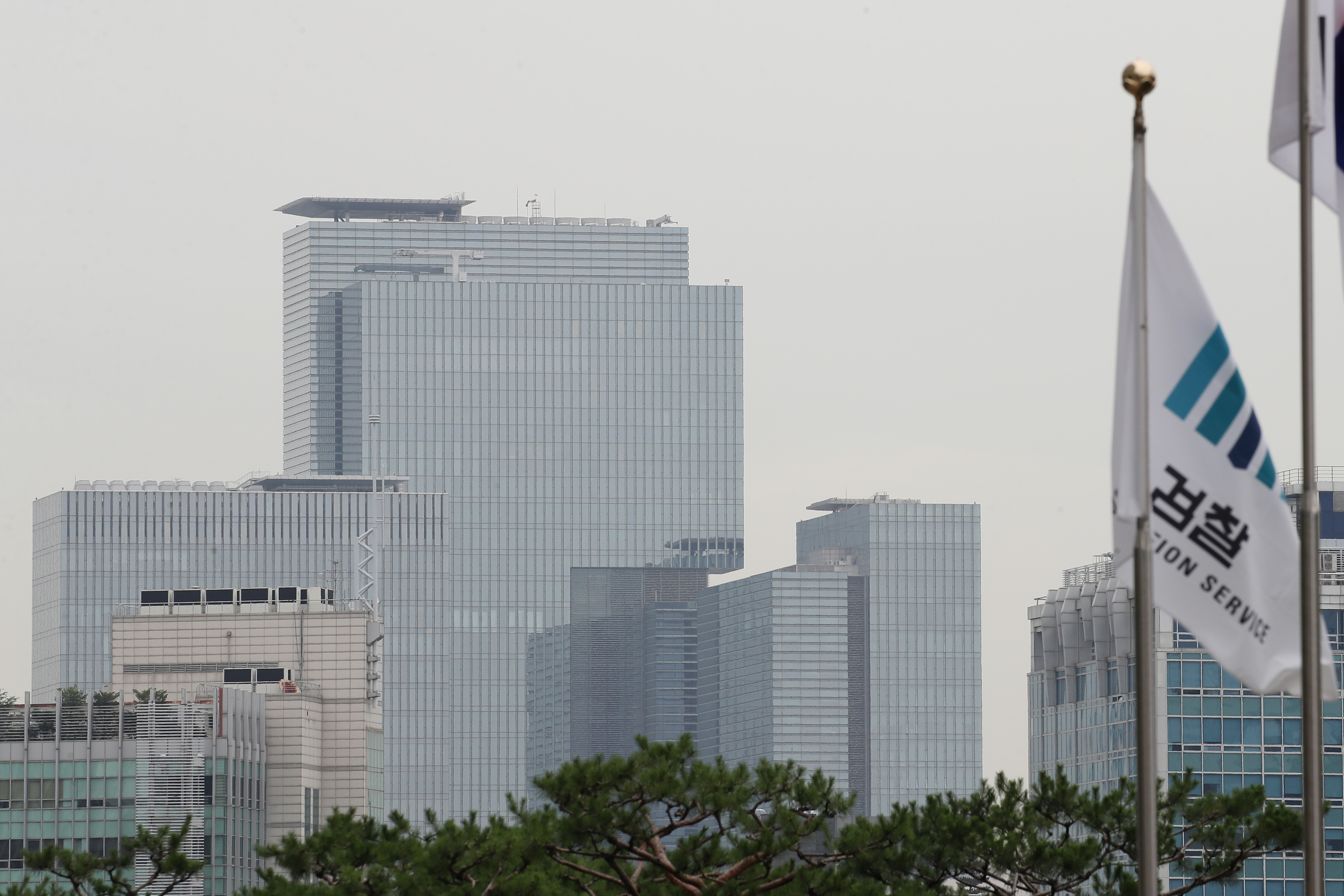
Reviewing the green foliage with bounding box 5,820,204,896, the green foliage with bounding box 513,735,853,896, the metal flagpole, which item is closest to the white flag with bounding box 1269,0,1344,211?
the metal flagpole

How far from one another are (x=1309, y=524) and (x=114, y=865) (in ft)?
117

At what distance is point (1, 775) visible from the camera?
470ft

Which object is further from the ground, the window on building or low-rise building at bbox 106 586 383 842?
low-rise building at bbox 106 586 383 842

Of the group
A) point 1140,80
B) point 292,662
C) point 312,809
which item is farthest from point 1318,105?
point 292,662

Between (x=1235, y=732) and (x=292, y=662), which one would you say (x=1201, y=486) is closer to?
(x=1235, y=732)

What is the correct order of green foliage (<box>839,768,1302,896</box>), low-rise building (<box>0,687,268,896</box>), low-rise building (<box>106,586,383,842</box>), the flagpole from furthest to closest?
low-rise building (<box>106,586,383,842</box>)
low-rise building (<box>0,687,268,896</box>)
green foliage (<box>839,768,1302,896</box>)
the flagpole

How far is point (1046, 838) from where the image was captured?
44688 mm

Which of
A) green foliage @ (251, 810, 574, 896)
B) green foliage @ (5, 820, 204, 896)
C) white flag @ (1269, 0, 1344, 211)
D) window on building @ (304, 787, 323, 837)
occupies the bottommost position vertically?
window on building @ (304, 787, 323, 837)

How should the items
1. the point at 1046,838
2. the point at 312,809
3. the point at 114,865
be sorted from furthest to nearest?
the point at 312,809
the point at 114,865
the point at 1046,838

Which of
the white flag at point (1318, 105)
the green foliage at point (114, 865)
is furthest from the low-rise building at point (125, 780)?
the white flag at point (1318, 105)

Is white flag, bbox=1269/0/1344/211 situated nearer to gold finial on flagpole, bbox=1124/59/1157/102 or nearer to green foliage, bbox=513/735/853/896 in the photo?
gold finial on flagpole, bbox=1124/59/1157/102

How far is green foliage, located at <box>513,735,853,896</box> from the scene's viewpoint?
133 feet

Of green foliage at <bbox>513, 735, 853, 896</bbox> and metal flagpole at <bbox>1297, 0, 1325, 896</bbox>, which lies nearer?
metal flagpole at <bbox>1297, 0, 1325, 896</bbox>

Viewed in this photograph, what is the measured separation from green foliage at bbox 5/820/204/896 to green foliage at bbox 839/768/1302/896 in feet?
47.9
